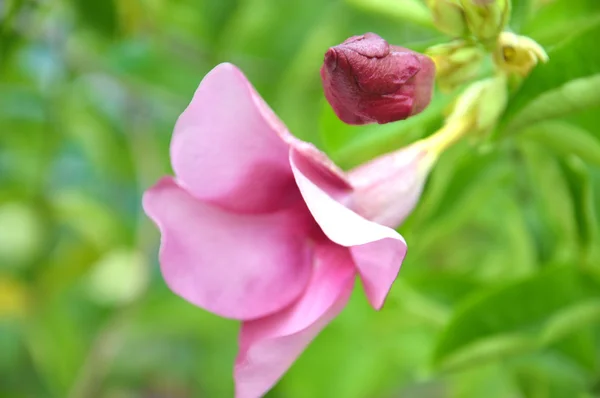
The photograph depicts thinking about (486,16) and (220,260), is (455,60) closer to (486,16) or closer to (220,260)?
(486,16)

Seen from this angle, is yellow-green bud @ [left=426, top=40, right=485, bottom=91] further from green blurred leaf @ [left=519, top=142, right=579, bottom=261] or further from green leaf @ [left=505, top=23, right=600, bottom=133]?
green blurred leaf @ [left=519, top=142, right=579, bottom=261]

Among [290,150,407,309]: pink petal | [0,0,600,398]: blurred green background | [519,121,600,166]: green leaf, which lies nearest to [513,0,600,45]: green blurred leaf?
[0,0,600,398]: blurred green background

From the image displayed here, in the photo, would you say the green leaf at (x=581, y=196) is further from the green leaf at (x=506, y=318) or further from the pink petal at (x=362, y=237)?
the pink petal at (x=362, y=237)

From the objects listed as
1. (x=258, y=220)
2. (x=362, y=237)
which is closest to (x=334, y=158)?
(x=258, y=220)

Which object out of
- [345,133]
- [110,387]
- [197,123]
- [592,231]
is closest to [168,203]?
[197,123]

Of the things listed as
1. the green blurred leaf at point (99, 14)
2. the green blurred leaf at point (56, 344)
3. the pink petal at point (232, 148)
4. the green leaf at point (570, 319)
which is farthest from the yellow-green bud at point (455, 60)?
the green blurred leaf at point (56, 344)

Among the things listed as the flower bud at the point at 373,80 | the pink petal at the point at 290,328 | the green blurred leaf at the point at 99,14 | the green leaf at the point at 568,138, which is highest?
the flower bud at the point at 373,80

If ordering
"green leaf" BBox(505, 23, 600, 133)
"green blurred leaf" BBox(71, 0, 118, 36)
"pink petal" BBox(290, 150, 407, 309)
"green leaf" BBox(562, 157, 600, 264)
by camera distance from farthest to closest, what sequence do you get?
"green blurred leaf" BBox(71, 0, 118, 36) → "green leaf" BBox(562, 157, 600, 264) → "green leaf" BBox(505, 23, 600, 133) → "pink petal" BBox(290, 150, 407, 309)
